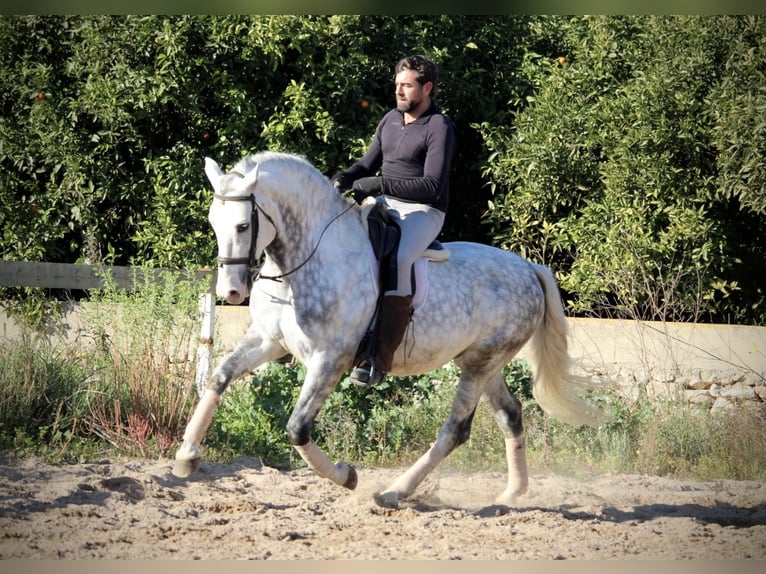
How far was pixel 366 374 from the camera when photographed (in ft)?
18.8

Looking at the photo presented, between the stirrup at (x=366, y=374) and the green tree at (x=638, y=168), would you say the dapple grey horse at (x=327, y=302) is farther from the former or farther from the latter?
the green tree at (x=638, y=168)

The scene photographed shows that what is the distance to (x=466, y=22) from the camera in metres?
10.5

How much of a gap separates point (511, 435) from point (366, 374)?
1.46 metres

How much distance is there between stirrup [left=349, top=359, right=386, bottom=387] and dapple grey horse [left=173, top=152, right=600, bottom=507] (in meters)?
0.09

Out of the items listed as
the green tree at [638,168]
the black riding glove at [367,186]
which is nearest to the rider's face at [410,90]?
the black riding glove at [367,186]

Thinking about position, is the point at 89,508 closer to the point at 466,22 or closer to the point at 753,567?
the point at 753,567

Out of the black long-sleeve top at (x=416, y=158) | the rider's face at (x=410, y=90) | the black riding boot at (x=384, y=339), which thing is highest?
the rider's face at (x=410, y=90)

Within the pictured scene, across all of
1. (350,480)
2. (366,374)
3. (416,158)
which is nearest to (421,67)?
(416,158)

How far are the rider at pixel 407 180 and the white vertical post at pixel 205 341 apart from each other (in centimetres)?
233

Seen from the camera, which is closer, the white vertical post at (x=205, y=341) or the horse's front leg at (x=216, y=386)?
the horse's front leg at (x=216, y=386)

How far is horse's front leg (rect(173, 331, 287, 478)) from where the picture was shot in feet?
17.7

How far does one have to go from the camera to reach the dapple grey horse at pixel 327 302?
205 inches

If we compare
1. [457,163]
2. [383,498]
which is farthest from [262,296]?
[457,163]

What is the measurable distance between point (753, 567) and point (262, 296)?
10.2 ft
